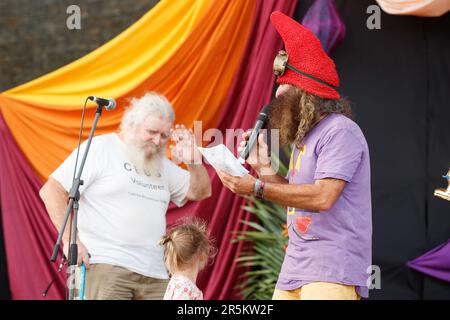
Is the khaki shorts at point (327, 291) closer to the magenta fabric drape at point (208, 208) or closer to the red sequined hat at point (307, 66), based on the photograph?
the red sequined hat at point (307, 66)

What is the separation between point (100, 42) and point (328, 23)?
187 cm

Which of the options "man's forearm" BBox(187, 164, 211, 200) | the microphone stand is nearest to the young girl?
the microphone stand

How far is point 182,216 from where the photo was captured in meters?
5.25

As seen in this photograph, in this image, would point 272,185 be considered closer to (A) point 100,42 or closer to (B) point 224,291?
(B) point 224,291

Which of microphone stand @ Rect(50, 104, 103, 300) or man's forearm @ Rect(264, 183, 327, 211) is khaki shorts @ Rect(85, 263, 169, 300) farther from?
man's forearm @ Rect(264, 183, 327, 211)

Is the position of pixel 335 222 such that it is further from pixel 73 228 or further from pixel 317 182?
pixel 73 228

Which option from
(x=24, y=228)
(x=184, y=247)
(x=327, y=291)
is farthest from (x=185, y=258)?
(x=24, y=228)

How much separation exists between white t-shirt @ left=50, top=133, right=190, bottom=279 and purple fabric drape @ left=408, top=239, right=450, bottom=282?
1.67 meters

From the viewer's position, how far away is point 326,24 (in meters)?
4.91

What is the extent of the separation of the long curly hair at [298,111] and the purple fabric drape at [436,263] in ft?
5.94

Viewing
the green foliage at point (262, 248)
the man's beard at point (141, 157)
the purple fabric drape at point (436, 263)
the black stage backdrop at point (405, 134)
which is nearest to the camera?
the man's beard at point (141, 157)

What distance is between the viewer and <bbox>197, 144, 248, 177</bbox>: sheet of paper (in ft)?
9.77

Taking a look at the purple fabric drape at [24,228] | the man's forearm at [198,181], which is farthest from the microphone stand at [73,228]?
the purple fabric drape at [24,228]

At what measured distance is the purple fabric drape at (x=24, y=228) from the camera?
5484 millimetres
